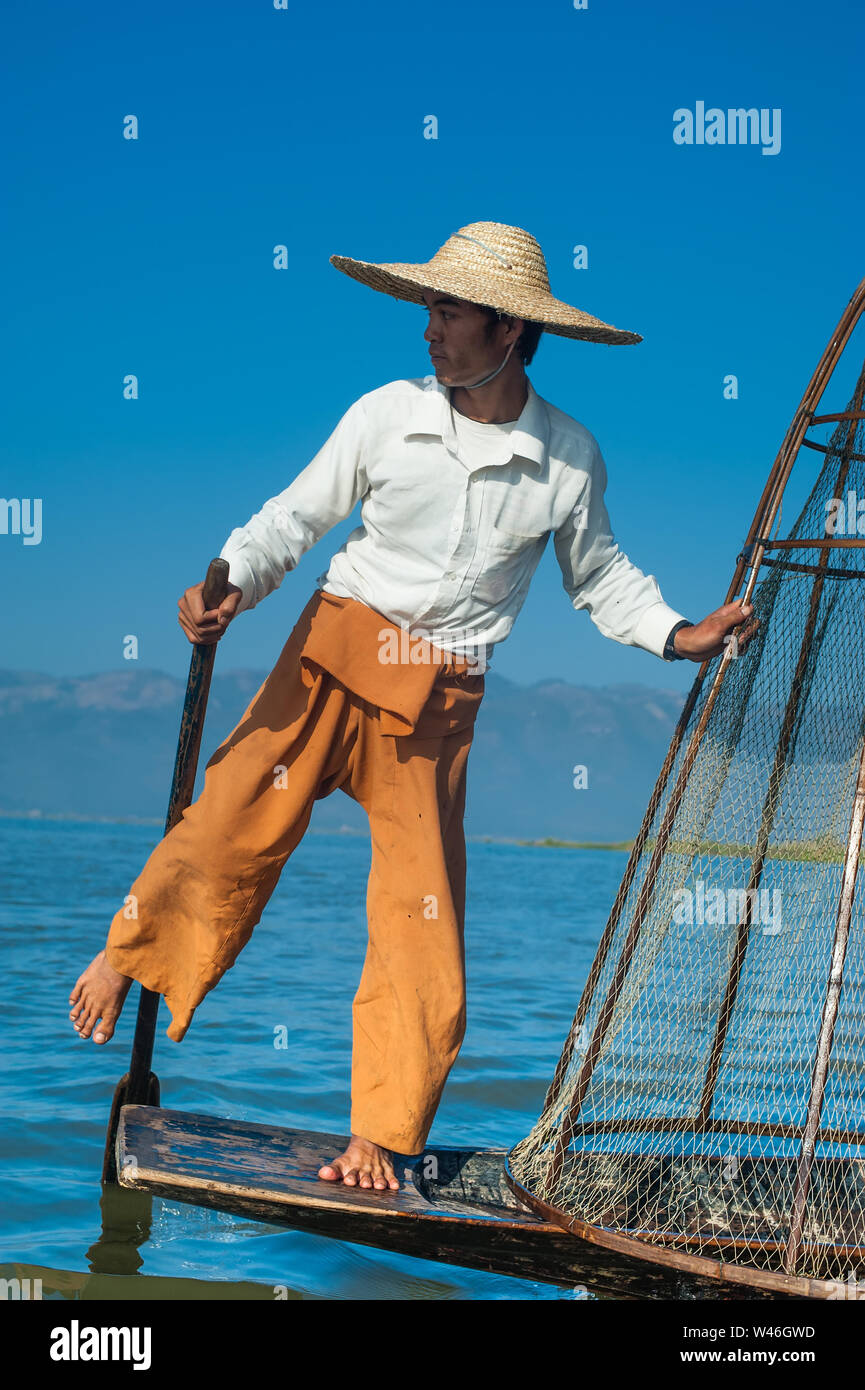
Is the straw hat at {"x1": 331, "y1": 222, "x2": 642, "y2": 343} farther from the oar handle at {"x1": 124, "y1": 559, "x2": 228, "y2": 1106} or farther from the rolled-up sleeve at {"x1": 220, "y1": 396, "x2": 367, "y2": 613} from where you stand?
the oar handle at {"x1": 124, "y1": 559, "x2": 228, "y2": 1106}

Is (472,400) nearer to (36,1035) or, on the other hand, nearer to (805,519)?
(805,519)

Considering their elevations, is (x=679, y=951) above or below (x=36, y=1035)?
above

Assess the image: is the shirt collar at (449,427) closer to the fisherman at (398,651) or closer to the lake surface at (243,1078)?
the fisherman at (398,651)

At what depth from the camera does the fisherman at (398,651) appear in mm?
3451

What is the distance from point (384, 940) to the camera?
3.56 metres

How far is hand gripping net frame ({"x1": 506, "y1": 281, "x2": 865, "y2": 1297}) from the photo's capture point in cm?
345

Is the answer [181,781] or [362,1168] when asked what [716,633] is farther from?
[362,1168]

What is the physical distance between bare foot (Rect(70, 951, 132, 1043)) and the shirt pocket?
1.42 metres

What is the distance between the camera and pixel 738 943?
13.7ft

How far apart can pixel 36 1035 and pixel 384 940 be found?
142 inches

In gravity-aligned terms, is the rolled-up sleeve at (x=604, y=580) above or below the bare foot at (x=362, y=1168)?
above

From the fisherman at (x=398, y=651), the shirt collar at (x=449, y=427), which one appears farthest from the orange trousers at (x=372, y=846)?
the shirt collar at (x=449, y=427)

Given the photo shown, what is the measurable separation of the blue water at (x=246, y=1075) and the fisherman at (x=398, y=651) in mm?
559
